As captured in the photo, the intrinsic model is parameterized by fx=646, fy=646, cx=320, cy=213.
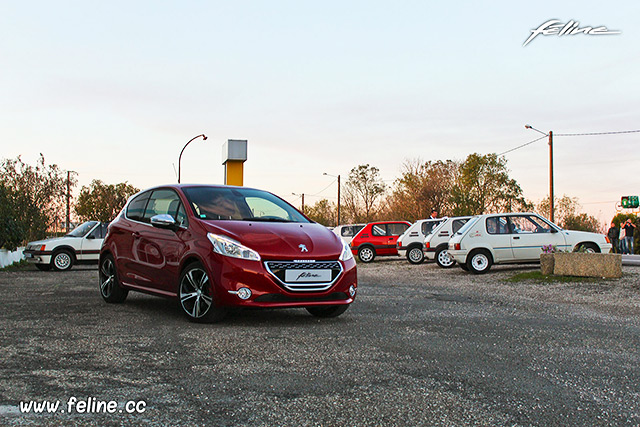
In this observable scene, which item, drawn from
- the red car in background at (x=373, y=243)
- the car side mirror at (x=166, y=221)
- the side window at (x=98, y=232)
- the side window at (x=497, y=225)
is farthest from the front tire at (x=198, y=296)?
the red car in background at (x=373, y=243)

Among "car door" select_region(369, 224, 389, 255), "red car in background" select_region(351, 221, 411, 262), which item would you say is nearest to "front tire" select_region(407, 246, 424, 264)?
"red car in background" select_region(351, 221, 411, 262)

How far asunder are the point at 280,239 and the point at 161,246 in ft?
5.55

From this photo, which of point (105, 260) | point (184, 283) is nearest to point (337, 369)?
point (184, 283)

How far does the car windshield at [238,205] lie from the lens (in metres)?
7.70

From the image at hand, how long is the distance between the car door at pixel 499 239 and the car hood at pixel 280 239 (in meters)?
10.3

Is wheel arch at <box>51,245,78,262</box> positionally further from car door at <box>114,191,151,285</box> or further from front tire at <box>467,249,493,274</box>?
front tire at <box>467,249,493,274</box>

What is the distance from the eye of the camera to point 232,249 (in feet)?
22.5

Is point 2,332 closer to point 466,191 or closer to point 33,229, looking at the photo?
point 33,229

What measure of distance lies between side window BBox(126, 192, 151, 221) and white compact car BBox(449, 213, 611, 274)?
32.9 ft

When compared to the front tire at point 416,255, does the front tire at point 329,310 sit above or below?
below

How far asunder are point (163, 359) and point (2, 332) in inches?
89.5

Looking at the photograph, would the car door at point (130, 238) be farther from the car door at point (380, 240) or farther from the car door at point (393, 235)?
the car door at point (393, 235)

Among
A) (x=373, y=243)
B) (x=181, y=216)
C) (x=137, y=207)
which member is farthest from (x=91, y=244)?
(x=181, y=216)

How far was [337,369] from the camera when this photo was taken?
187 inches
